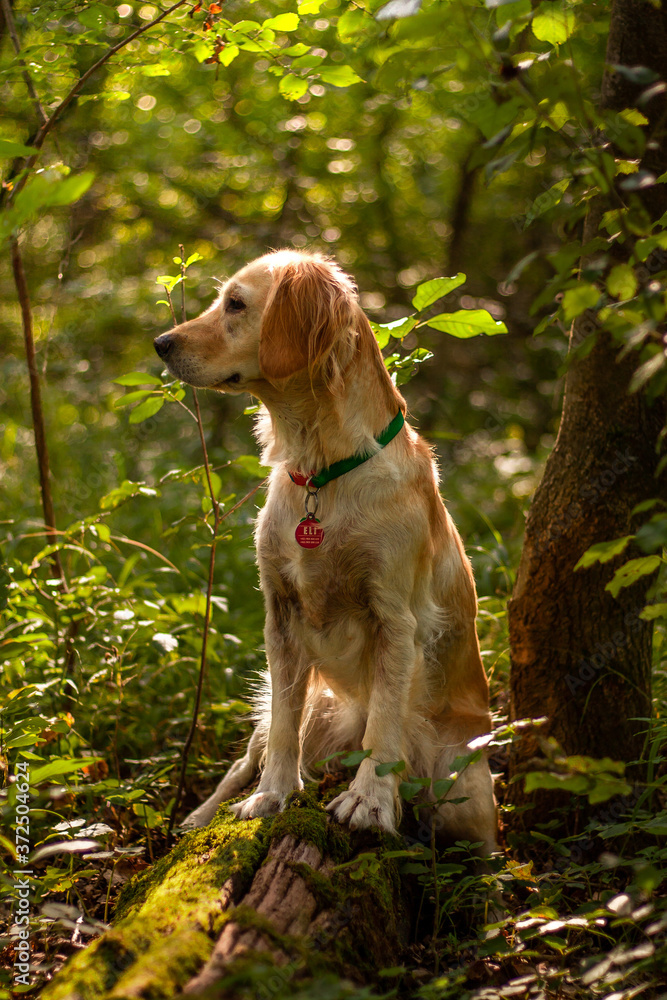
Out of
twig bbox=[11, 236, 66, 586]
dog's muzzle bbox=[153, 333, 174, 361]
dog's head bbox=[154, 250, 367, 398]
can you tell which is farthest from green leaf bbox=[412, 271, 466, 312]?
twig bbox=[11, 236, 66, 586]

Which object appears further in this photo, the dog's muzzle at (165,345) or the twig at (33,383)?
the twig at (33,383)

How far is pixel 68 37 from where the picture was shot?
2615 millimetres

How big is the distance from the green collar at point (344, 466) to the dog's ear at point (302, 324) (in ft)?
0.89

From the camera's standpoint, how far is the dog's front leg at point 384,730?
224cm

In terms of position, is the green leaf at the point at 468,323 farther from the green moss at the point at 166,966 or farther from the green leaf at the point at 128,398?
the green moss at the point at 166,966

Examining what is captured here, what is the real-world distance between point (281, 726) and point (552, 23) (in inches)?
84.0

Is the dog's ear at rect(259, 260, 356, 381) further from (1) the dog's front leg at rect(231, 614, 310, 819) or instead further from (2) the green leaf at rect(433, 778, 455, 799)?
(2) the green leaf at rect(433, 778, 455, 799)

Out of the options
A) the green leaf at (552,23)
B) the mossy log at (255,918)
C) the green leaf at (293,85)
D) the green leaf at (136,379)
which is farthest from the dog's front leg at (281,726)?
the green leaf at (552,23)

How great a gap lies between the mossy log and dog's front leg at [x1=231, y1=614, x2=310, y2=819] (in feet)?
0.35

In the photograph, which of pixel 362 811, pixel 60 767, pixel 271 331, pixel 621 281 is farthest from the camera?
pixel 271 331

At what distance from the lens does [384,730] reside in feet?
7.82

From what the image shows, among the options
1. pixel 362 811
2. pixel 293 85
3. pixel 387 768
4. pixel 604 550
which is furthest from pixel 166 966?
pixel 293 85

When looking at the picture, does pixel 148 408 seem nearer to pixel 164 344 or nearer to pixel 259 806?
pixel 164 344

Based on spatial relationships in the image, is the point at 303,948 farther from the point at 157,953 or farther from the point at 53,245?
the point at 53,245
